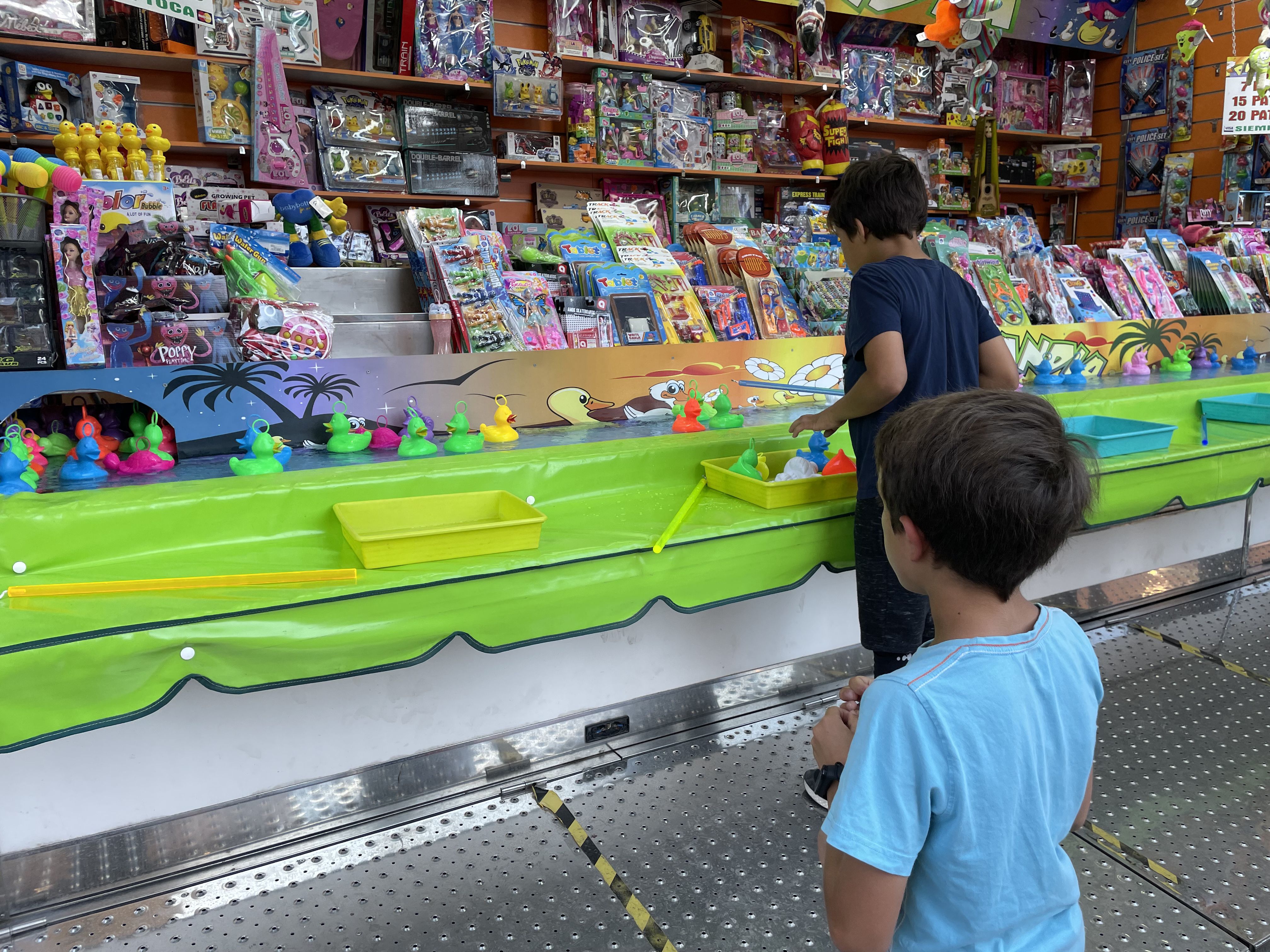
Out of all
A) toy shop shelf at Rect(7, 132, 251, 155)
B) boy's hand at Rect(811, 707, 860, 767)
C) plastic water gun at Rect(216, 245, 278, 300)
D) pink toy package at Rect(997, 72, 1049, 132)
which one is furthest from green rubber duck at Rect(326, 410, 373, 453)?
pink toy package at Rect(997, 72, 1049, 132)

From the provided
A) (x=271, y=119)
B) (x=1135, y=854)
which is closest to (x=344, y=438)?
(x=1135, y=854)

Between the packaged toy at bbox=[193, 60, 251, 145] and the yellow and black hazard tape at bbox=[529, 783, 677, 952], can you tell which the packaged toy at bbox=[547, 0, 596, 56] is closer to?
the packaged toy at bbox=[193, 60, 251, 145]

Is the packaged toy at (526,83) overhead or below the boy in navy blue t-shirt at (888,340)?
overhead

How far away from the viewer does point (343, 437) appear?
2.03 metres

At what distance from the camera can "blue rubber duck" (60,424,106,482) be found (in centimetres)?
181

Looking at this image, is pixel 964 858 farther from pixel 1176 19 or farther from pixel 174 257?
pixel 1176 19

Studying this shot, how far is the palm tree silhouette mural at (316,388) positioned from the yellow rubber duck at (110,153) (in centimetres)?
73

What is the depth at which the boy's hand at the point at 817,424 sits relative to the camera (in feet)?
6.49

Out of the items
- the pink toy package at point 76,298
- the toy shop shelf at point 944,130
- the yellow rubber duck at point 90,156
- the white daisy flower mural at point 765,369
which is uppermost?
the toy shop shelf at point 944,130

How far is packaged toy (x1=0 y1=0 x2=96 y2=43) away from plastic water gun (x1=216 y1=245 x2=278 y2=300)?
2149 millimetres

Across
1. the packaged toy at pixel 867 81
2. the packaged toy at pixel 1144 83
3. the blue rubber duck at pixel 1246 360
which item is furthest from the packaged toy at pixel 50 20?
the packaged toy at pixel 1144 83

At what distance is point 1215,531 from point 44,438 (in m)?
3.78

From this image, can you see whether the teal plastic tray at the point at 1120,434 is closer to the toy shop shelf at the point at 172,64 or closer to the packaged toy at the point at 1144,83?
the toy shop shelf at the point at 172,64

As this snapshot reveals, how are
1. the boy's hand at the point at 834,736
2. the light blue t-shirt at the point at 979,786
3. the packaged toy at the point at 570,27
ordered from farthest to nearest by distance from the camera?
1. the packaged toy at the point at 570,27
2. the boy's hand at the point at 834,736
3. the light blue t-shirt at the point at 979,786
